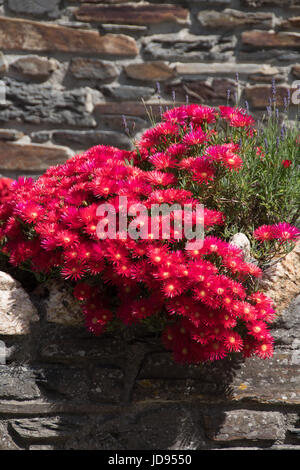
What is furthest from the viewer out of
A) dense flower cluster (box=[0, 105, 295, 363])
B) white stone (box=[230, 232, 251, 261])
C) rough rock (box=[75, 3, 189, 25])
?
rough rock (box=[75, 3, 189, 25])

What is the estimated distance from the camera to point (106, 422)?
1.72 meters

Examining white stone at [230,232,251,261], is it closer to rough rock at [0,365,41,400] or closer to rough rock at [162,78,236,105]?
rough rock at [0,365,41,400]

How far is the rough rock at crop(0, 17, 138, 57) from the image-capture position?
3.30m

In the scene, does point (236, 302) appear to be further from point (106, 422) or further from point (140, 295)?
point (106, 422)

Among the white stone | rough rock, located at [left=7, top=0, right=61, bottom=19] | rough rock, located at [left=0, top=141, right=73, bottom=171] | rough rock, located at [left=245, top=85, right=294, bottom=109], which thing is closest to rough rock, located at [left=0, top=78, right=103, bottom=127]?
rough rock, located at [left=0, top=141, right=73, bottom=171]

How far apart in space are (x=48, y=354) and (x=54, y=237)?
1.49 ft

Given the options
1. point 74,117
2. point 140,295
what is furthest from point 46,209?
point 74,117

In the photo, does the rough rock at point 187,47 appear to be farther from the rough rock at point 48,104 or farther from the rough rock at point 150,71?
the rough rock at point 48,104

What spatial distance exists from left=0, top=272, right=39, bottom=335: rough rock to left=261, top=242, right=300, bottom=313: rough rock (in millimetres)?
879

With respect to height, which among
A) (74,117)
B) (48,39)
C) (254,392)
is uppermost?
(48,39)

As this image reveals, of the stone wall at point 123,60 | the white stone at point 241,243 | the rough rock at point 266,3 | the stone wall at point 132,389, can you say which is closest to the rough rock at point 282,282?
the stone wall at point 132,389

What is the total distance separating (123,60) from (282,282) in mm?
2257
